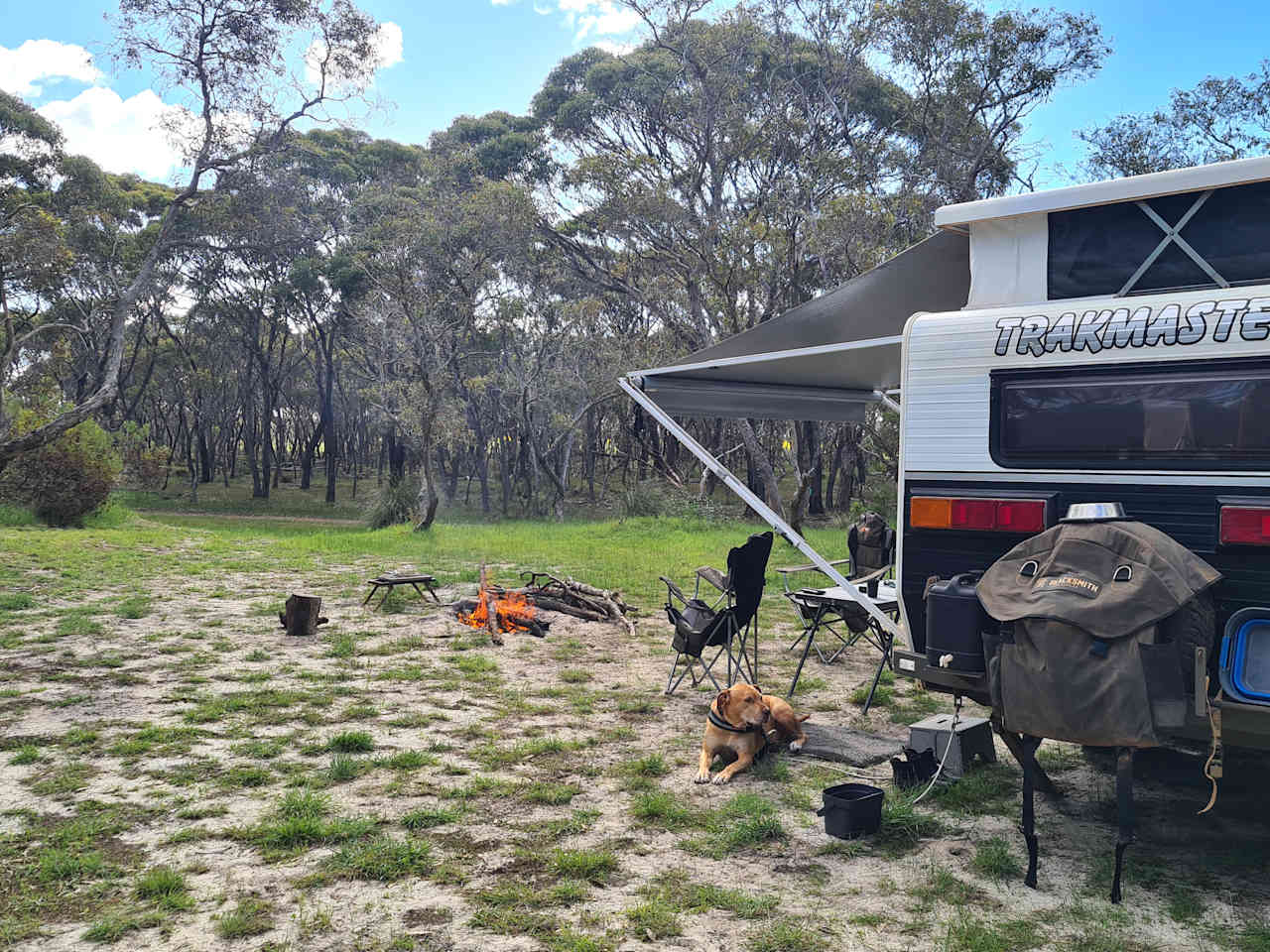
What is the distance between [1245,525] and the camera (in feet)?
11.0

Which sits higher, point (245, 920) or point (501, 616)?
point (501, 616)

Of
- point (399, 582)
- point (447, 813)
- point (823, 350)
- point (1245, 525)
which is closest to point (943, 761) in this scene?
point (1245, 525)

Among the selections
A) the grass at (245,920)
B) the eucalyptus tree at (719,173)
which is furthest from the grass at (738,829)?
the eucalyptus tree at (719,173)

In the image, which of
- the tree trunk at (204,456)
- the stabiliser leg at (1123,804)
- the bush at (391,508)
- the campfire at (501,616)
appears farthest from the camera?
the tree trunk at (204,456)

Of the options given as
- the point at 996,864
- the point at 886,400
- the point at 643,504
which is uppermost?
the point at 886,400

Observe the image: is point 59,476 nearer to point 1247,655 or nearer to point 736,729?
point 736,729

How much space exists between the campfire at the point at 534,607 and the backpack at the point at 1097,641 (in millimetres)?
5486

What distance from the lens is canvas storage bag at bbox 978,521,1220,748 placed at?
3.00 m

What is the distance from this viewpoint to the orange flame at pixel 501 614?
8.72 meters

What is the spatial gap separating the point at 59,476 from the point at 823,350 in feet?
56.6

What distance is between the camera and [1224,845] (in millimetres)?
3766

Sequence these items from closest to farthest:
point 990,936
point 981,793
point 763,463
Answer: point 990,936 < point 981,793 < point 763,463

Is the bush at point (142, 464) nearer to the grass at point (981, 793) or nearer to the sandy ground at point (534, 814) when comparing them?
the sandy ground at point (534, 814)

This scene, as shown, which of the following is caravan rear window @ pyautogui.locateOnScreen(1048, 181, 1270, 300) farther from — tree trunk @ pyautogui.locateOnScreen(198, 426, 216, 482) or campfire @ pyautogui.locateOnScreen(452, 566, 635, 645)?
tree trunk @ pyautogui.locateOnScreen(198, 426, 216, 482)
